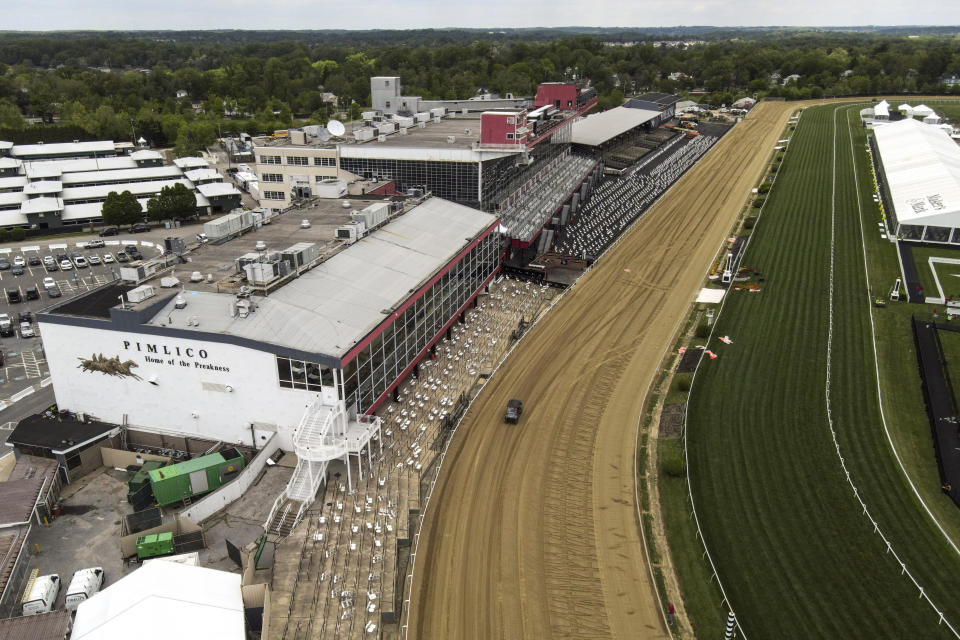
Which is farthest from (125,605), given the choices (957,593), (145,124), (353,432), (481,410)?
(145,124)

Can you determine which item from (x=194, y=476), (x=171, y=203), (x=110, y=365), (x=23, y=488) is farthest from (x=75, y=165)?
(x=194, y=476)

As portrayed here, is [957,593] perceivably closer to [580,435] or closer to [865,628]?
[865,628]

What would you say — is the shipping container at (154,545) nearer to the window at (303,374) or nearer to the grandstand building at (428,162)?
the window at (303,374)

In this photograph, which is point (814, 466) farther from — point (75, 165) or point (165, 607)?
point (75, 165)

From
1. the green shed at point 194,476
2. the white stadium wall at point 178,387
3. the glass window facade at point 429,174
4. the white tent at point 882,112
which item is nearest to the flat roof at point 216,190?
the glass window facade at point 429,174

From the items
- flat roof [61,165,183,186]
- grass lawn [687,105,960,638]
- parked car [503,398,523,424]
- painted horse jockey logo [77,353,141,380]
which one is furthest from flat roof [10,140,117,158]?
grass lawn [687,105,960,638]

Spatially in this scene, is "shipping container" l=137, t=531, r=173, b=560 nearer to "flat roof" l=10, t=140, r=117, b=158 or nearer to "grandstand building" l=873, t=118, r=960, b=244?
"grandstand building" l=873, t=118, r=960, b=244
